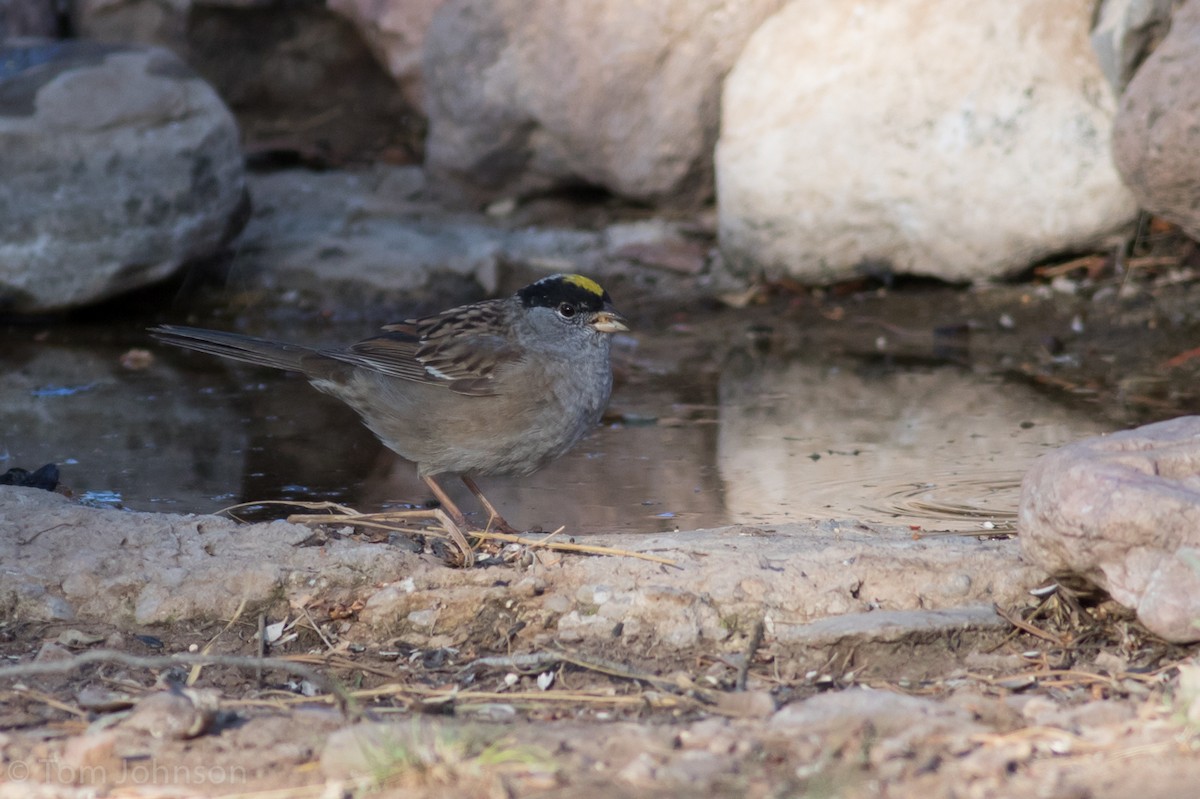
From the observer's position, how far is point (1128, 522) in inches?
121

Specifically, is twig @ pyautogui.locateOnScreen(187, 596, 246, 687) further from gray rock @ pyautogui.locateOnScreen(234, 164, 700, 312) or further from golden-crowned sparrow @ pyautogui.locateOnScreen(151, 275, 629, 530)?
gray rock @ pyautogui.locateOnScreen(234, 164, 700, 312)

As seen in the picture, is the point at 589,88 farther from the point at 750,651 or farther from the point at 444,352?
the point at 750,651

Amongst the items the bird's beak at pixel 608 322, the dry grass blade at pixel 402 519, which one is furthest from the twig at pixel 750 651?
the bird's beak at pixel 608 322

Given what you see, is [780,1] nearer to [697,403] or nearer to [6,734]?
[697,403]

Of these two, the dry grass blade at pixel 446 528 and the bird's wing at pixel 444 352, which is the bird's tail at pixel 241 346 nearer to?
the bird's wing at pixel 444 352

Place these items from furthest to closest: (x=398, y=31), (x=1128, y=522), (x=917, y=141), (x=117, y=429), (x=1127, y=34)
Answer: (x=398, y=31), (x=917, y=141), (x=1127, y=34), (x=117, y=429), (x=1128, y=522)

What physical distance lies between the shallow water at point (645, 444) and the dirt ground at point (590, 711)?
1.15 meters

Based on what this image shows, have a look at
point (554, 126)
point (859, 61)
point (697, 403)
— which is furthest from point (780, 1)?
point (697, 403)

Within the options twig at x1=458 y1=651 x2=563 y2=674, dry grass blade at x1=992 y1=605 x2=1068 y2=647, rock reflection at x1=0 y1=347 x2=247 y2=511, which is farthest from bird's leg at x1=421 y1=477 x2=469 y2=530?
dry grass blade at x1=992 y1=605 x2=1068 y2=647

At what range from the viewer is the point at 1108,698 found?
3004 millimetres

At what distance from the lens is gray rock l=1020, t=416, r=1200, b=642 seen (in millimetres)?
3051

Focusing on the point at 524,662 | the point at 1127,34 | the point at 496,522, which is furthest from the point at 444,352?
the point at 1127,34

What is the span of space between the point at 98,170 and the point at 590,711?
5.65 meters

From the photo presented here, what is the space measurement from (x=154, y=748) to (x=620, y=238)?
6.04 metres
